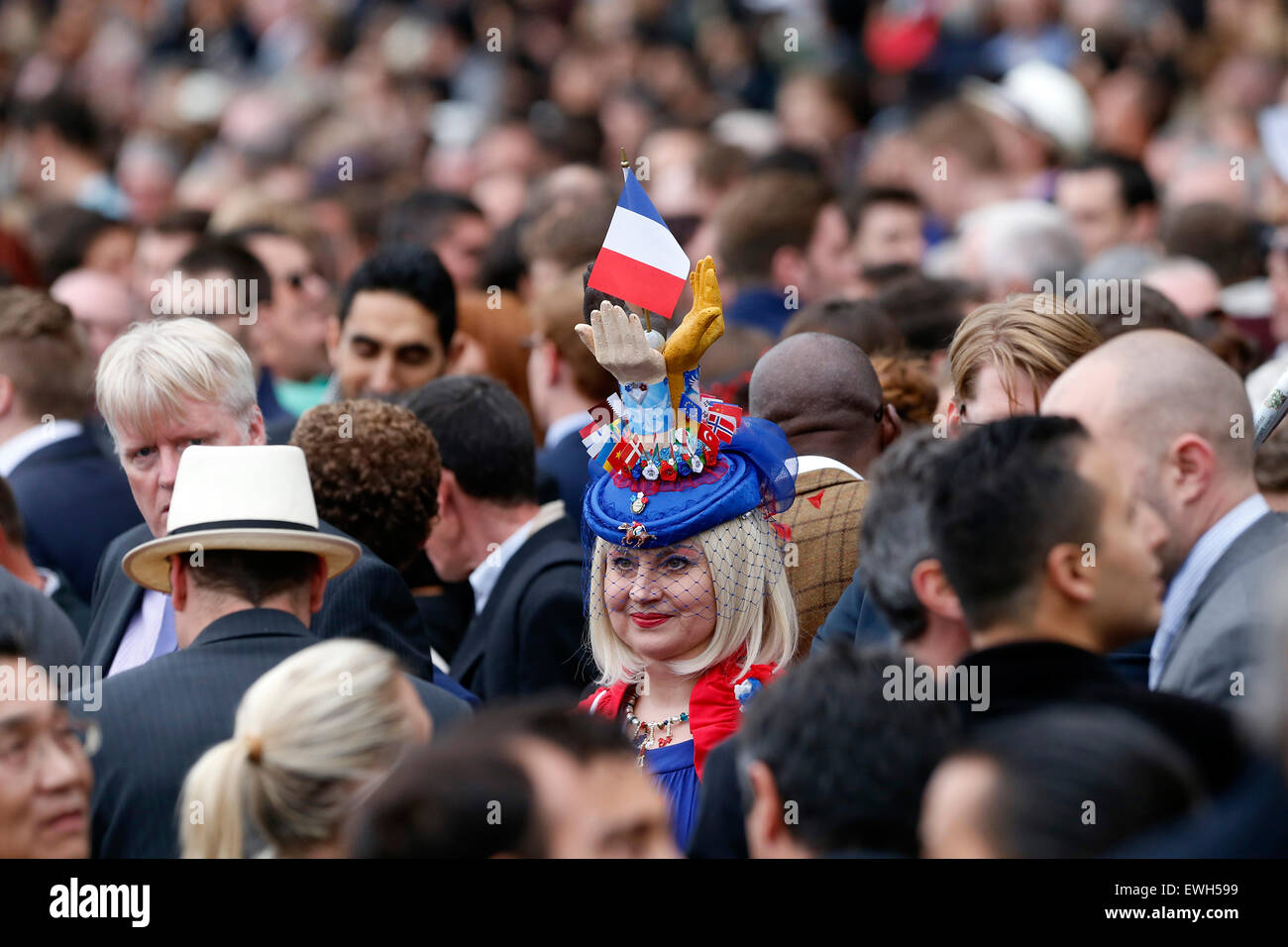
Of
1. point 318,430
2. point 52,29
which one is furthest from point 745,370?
point 52,29

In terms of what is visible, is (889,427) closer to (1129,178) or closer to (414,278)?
(414,278)

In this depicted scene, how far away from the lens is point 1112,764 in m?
2.13

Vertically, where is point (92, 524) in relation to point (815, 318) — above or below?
below

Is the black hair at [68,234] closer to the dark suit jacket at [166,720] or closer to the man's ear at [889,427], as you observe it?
the man's ear at [889,427]

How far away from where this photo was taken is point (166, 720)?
317 centimetres

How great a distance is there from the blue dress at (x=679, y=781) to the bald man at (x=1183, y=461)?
969 millimetres

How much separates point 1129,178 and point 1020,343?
491 cm

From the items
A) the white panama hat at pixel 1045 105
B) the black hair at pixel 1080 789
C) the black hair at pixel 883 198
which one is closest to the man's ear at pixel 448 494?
the black hair at pixel 1080 789

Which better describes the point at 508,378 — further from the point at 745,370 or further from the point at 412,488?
the point at 412,488

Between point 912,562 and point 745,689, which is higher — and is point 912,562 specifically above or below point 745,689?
above

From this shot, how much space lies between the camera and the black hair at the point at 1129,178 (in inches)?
335

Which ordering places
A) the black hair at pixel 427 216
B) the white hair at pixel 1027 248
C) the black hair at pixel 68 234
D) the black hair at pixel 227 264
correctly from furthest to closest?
1. the black hair at pixel 68 234
2. the black hair at pixel 427 216
3. the white hair at pixel 1027 248
4. the black hair at pixel 227 264

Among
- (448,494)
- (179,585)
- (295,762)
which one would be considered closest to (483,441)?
(448,494)
